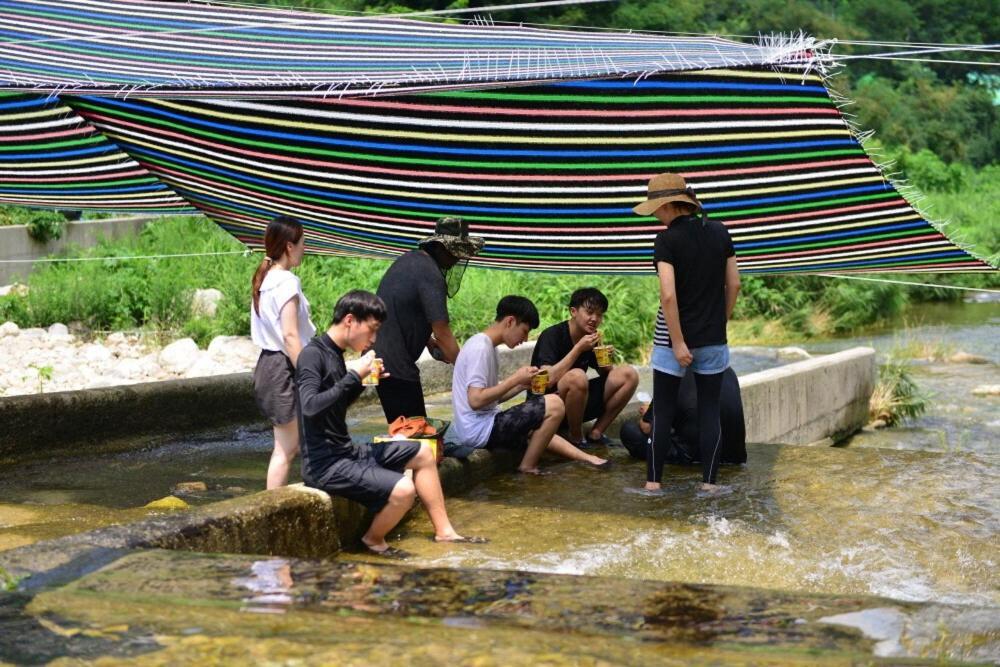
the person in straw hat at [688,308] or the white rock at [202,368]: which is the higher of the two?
the person in straw hat at [688,308]

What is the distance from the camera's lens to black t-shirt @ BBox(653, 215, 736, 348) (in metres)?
5.59

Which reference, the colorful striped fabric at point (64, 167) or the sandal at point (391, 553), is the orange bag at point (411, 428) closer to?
the sandal at point (391, 553)

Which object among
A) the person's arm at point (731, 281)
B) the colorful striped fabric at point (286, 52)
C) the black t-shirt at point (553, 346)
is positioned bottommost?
the black t-shirt at point (553, 346)

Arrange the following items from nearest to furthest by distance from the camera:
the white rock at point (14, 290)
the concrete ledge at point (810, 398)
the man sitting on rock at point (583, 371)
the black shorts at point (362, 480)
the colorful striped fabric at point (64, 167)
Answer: the black shorts at point (362, 480)
the colorful striped fabric at point (64, 167)
the man sitting on rock at point (583, 371)
the concrete ledge at point (810, 398)
the white rock at point (14, 290)

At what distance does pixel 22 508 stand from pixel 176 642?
→ 10.3 feet

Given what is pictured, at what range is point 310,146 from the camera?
578cm

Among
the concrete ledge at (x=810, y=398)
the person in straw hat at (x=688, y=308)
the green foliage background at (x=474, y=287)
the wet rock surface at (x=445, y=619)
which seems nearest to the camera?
the wet rock surface at (x=445, y=619)

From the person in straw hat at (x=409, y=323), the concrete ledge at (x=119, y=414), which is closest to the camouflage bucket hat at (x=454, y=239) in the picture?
the person in straw hat at (x=409, y=323)

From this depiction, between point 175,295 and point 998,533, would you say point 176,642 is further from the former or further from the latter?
point 175,295

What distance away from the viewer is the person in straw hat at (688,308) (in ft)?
18.2

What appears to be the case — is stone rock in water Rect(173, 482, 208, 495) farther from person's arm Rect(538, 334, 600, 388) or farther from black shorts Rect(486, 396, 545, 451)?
person's arm Rect(538, 334, 600, 388)

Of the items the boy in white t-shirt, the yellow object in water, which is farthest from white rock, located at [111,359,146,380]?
the boy in white t-shirt

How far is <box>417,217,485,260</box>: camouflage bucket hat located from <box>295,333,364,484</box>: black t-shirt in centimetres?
110

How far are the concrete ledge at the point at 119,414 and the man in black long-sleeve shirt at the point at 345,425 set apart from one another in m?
→ 3.06
